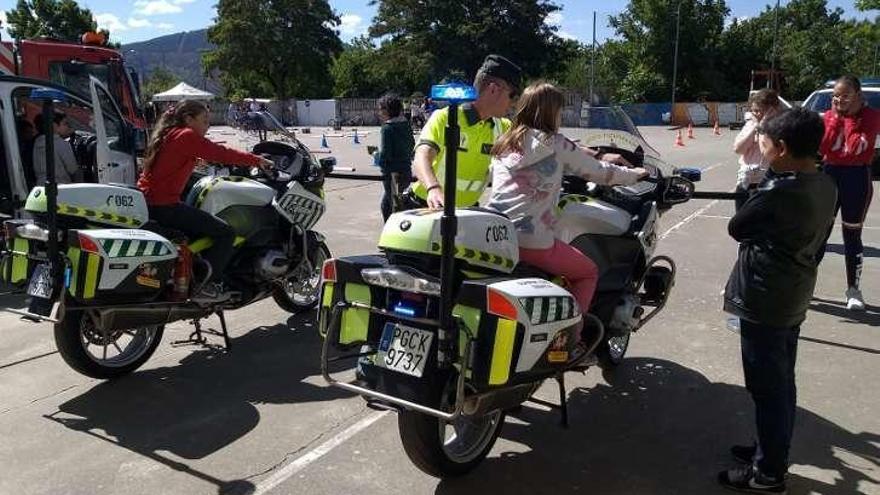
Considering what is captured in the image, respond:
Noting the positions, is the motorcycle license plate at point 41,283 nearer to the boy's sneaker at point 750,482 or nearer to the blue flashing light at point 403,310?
the blue flashing light at point 403,310

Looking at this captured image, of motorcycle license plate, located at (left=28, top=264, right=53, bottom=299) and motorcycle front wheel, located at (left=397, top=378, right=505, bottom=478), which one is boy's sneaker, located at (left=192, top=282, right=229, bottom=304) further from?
motorcycle front wheel, located at (left=397, top=378, right=505, bottom=478)

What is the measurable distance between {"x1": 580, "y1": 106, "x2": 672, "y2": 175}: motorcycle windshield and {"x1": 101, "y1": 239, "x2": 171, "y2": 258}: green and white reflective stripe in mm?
2716

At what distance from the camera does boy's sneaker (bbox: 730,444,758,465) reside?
3646 millimetres

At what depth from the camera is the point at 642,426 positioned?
13.5 ft

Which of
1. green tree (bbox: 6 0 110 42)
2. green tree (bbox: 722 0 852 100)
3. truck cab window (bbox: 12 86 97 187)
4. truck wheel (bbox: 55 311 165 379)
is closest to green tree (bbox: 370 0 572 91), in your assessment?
green tree (bbox: 722 0 852 100)

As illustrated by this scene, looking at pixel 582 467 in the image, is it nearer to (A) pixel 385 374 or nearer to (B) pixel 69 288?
(A) pixel 385 374

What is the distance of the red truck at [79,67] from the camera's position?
12594mm

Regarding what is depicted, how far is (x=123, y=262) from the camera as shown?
4.40m

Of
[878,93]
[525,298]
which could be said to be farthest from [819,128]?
[878,93]

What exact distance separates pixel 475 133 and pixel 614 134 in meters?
0.89

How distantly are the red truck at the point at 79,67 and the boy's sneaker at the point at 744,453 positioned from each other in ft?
37.6

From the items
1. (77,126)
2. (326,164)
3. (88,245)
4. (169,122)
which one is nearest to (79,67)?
(77,126)

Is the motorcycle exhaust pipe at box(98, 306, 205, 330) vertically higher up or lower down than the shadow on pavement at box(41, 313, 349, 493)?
higher up

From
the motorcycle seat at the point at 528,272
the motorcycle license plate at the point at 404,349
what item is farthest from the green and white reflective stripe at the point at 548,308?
the motorcycle license plate at the point at 404,349
